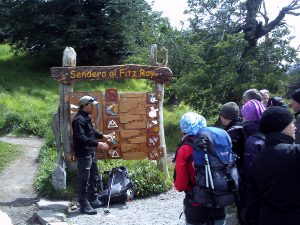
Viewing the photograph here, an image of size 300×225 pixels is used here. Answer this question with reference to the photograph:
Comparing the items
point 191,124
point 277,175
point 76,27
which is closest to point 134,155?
point 191,124

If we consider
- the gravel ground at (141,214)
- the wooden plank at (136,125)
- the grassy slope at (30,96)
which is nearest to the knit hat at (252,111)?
the gravel ground at (141,214)

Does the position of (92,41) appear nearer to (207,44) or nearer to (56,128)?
(207,44)

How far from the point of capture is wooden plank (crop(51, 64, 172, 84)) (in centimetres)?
821

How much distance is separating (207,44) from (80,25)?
7.40 m

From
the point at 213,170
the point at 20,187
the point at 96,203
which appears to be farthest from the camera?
the point at 20,187

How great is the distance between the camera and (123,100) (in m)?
8.61

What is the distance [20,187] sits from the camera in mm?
9023

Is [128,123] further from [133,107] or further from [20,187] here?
[20,187]

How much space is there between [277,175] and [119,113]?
18.3 ft

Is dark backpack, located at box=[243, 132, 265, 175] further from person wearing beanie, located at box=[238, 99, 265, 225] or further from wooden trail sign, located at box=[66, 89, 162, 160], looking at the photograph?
wooden trail sign, located at box=[66, 89, 162, 160]

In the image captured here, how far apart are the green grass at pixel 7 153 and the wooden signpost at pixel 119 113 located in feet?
10.3

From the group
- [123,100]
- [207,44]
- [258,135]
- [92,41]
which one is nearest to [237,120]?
[258,135]

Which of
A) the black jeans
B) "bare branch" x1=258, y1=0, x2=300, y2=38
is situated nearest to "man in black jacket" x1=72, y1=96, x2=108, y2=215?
the black jeans

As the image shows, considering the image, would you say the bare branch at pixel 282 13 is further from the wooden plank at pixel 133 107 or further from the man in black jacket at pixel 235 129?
the man in black jacket at pixel 235 129
